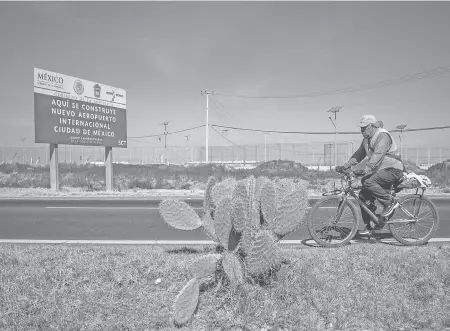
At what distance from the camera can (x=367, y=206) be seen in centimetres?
486

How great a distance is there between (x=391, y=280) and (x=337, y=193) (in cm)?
176

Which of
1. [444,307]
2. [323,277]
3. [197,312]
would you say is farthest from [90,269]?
[444,307]

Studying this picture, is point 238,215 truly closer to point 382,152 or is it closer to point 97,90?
point 382,152

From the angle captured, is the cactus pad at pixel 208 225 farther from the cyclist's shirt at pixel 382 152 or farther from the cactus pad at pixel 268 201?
the cyclist's shirt at pixel 382 152

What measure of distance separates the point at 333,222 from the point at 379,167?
951 mm

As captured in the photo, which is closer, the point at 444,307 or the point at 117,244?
the point at 444,307

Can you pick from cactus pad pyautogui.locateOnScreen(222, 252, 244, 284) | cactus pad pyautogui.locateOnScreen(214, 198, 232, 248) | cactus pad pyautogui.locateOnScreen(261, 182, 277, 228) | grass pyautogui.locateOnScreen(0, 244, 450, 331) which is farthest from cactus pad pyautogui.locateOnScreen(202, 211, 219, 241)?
cactus pad pyautogui.locateOnScreen(222, 252, 244, 284)

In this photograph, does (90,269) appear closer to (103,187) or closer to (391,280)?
(391,280)

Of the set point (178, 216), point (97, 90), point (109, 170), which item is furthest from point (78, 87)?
point (178, 216)

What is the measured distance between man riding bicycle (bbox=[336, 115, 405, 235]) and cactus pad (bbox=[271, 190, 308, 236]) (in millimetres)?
1699

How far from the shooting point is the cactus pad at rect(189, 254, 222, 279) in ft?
9.37

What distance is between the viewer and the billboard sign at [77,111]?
13773 mm

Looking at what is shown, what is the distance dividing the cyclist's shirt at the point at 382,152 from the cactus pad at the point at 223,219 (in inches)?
94.7

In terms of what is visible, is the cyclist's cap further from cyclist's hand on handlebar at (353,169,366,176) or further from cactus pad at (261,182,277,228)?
cactus pad at (261,182,277,228)
